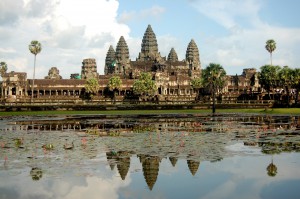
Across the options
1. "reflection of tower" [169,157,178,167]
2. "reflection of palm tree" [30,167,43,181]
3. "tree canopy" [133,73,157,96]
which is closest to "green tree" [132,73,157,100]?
"tree canopy" [133,73,157,96]

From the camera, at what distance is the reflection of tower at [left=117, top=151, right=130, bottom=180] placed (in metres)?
19.1

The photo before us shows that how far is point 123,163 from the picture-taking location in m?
21.2

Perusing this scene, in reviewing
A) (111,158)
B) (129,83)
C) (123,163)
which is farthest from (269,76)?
(123,163)

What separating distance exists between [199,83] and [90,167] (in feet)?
440

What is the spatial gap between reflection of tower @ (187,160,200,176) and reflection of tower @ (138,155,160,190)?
4.74 ft

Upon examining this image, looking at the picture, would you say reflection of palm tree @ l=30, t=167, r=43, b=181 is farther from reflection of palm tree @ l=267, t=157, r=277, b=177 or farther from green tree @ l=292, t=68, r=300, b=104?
green tree @ l=292, t=68, r=300, b=104

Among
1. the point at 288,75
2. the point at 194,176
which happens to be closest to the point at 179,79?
the point at 288,75

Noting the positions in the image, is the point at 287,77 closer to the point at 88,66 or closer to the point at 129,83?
the point at 129,83

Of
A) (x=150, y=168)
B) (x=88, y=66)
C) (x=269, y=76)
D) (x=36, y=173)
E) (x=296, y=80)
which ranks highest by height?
(x=88, y=66)

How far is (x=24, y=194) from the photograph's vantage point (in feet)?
51.0

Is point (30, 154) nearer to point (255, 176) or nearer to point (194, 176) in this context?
point (194, 176)

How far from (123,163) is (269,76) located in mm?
95963

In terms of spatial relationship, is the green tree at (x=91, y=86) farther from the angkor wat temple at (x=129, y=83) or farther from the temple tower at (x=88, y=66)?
the temple tower at (x=88, y=66)

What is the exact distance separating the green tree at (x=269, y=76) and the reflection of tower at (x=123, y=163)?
9031 cm
